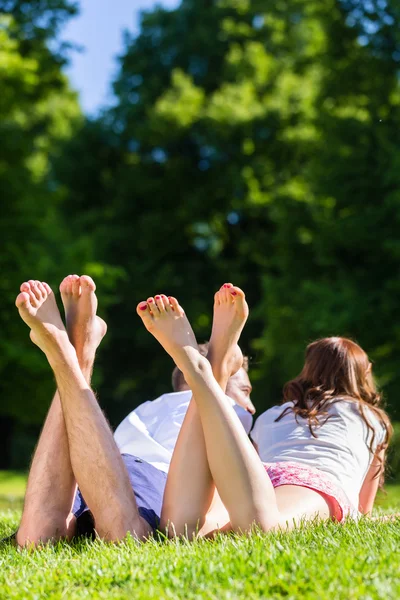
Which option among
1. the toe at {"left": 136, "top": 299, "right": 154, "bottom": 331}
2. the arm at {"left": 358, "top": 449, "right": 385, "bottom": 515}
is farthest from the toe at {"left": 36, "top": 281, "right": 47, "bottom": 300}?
the arm at {"left": 358, "top": 449, "right": 385, "bottom": 515}

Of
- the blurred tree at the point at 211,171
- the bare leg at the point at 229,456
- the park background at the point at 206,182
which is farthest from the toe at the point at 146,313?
the blurred tree at the point at 211,171

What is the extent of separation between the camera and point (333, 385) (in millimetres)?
3746

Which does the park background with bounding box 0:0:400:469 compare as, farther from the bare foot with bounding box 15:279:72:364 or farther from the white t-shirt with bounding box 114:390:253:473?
the bare foot with bounding box 15:279:72:364

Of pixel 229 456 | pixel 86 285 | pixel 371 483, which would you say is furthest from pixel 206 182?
pixel 229 456

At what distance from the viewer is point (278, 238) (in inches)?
618

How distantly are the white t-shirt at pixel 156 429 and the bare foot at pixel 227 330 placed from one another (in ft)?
1.53

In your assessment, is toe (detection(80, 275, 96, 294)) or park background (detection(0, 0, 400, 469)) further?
park background (detection(0, 0, 400, 469))

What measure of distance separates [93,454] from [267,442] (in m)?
1.09

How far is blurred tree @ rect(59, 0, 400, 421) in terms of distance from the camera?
52.2 feet

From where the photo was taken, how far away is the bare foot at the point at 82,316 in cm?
331

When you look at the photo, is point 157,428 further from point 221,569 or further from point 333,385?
point 221,569

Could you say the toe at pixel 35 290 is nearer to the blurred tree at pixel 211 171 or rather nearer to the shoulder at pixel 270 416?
the shoulder at pixel 270 416

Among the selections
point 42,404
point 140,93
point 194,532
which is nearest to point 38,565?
point 194,532

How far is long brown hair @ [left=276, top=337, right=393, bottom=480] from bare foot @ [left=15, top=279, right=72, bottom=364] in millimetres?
A: 1234
